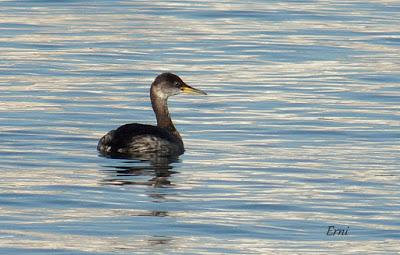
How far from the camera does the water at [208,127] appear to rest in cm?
1553

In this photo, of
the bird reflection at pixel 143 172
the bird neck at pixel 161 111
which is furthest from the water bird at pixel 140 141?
the bird neck at pixel 161 111

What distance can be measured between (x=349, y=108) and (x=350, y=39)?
9482 mm

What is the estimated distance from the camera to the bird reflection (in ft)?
60.8

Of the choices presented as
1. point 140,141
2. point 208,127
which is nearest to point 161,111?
point 208,127

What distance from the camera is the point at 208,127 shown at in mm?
23406

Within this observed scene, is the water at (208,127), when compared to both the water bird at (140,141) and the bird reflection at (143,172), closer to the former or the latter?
the bird reflection at (143,172)

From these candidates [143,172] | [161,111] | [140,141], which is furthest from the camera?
[161,111]

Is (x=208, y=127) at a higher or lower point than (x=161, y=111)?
lower

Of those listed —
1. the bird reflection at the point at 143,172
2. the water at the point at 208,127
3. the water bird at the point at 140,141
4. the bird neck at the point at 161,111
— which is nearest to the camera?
the water at the point at 208,127

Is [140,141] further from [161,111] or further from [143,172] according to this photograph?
[161,111]

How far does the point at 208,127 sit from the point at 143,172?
3.93 m

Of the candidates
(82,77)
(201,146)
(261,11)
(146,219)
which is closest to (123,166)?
(201,146)

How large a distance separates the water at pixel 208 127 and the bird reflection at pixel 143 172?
39 millimetres

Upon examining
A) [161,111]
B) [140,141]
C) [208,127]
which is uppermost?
[140,141]
